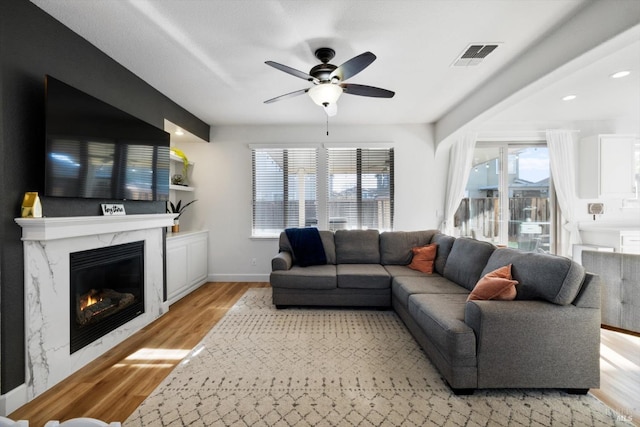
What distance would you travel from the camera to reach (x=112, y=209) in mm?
2586

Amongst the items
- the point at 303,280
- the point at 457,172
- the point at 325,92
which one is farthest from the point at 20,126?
the point at 457,172

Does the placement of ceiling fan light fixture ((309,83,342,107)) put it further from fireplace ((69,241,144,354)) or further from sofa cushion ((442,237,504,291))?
fireplace ((69,241,144,354))

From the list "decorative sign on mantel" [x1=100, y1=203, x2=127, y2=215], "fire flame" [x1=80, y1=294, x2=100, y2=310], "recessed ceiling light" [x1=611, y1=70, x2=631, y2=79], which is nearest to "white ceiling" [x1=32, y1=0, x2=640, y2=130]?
"recessed ceiling light" [x1=611, y1=70, x2=631, y2=79]

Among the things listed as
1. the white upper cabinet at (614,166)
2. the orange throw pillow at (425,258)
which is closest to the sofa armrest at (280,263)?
the orange throw pillow at (425,258)

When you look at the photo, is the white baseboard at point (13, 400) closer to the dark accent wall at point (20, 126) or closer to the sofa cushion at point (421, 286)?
the dark accent wall at point (20, 126)

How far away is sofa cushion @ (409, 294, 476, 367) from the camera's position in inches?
72.5

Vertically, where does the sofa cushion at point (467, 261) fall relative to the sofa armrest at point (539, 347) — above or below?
above

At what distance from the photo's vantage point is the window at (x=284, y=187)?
15.6ft

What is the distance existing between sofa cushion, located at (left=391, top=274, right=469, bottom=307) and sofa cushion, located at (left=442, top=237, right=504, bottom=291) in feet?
0.29

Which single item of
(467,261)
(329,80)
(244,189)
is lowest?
(467,261)

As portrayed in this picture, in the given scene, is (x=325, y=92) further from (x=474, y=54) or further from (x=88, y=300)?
(x=88, y=300)

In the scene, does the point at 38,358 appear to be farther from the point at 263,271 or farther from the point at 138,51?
the point at 263,271

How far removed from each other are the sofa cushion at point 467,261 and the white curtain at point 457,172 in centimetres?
140

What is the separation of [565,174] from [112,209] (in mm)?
6232
